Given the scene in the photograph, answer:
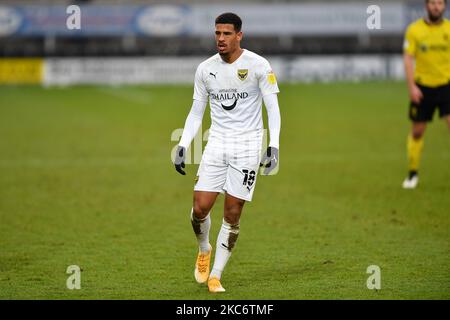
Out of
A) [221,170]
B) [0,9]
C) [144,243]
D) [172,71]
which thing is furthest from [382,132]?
[0,9]

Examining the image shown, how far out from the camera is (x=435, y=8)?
40.2ft

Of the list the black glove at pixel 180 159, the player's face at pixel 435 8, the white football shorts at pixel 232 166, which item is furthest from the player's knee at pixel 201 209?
the player's face at pixel 435 8

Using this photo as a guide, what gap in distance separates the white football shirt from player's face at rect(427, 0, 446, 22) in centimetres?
498

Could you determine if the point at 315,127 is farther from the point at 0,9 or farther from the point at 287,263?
the point at 0,9

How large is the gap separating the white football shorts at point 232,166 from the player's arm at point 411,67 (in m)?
5.11

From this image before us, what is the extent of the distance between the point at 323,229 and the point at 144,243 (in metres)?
2.14

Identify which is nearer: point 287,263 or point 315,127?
point 287,263

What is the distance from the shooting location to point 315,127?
70.7 feet

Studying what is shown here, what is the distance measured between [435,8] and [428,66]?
1.06 metres

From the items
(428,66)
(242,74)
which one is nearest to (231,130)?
(242,74)

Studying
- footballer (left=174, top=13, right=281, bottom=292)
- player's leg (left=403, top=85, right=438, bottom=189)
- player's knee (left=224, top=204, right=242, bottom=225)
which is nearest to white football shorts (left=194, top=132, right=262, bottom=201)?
footballer (left=174, top=13, right=281, bottom=292)

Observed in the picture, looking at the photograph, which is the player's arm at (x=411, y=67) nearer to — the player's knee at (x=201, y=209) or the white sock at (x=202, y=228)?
the white sock at (x=202, y=228)

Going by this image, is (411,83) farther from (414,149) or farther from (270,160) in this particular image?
(270,160)

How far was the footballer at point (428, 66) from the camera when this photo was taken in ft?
42.0
